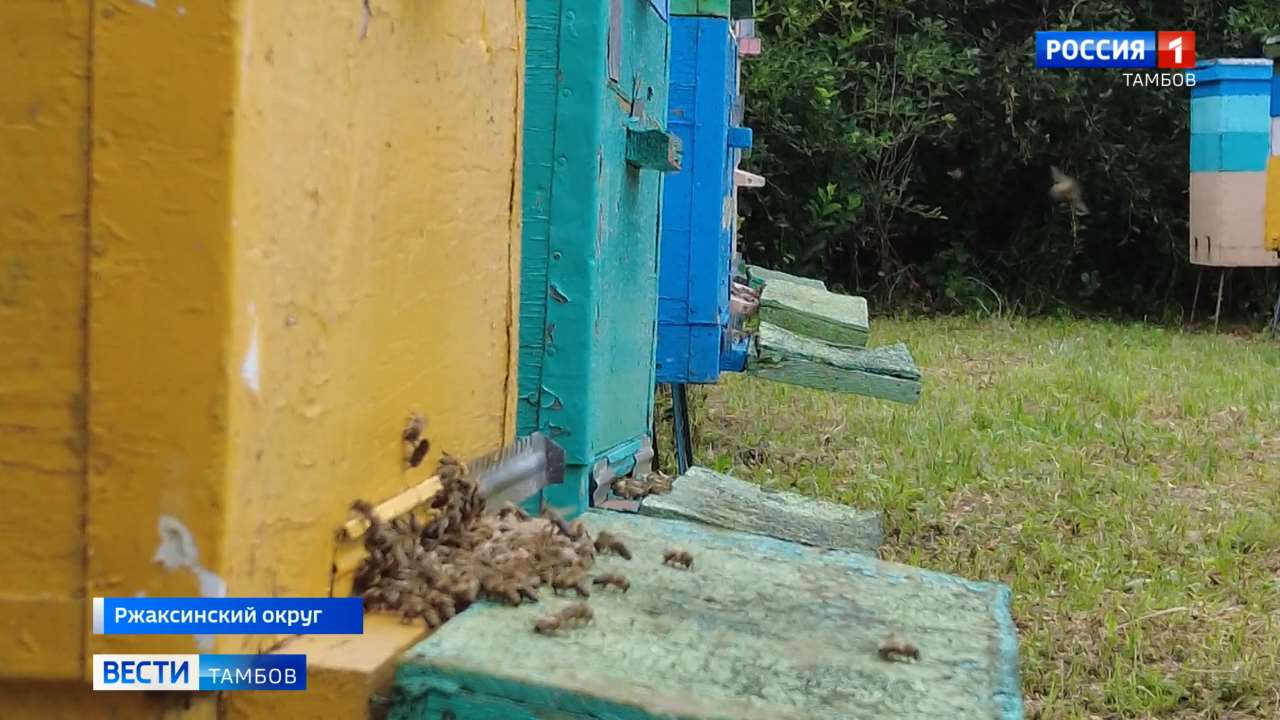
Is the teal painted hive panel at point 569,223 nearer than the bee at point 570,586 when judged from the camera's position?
No

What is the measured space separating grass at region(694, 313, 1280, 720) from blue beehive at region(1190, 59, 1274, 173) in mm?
2118

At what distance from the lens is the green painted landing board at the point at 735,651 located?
1331 mm

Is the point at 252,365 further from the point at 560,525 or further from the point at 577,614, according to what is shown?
the point at 560,525

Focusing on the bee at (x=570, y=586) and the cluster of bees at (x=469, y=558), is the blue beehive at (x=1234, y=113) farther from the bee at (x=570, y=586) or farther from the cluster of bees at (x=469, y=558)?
the bee at (x=570, y=586)

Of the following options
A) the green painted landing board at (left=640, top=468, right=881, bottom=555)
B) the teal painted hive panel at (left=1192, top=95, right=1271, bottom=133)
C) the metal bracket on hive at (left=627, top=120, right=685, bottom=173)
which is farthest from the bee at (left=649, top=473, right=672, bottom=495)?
the teal painted hive panel at (left=1192, top=95, right=1271, bottom=133)

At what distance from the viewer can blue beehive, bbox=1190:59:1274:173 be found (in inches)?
Result: 372

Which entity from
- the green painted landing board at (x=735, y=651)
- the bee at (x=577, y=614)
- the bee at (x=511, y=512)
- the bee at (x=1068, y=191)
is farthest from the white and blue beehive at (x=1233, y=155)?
the bee at (x=577, y=614)

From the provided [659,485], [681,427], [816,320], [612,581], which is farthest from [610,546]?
[816,320]

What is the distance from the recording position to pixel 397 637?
143 cm

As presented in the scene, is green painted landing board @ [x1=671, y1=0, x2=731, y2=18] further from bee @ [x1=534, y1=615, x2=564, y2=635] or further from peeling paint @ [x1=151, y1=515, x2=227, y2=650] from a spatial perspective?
peeling paint @ [x1=151, y1=515, x2=227, y2=650]

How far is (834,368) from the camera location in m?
4.60

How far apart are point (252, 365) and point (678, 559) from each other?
822 millimetres

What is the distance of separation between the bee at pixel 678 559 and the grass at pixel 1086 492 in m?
1.24

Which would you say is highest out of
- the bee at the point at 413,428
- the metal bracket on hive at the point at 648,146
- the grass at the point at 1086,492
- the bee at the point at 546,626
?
the metal bracket on hive at the point at 648,146
